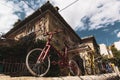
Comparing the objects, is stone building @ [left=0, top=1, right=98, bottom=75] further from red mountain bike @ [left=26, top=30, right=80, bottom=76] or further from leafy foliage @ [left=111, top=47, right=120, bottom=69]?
leafy foliage @ [left=111, top=47, right=120, bottom=69]

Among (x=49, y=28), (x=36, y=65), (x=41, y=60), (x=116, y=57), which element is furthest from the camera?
(x=116, y=57)

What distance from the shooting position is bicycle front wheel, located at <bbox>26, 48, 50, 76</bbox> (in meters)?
4.56

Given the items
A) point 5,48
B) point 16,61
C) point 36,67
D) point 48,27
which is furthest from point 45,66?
point 48,27

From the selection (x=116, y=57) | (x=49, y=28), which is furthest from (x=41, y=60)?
(x=116, y=57)

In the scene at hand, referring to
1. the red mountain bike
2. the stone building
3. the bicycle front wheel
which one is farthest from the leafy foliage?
the bicycle front wheel

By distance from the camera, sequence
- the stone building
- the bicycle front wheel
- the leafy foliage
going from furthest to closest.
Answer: the leafy foliage
the stone building
the bicycle front wheel

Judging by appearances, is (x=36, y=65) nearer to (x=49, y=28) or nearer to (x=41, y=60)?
(x=41, y=60)

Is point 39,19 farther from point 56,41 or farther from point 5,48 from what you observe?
point 5,48

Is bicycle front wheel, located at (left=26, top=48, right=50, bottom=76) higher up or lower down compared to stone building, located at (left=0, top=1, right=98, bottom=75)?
lower down

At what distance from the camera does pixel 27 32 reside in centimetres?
1680

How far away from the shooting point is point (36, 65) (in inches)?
180

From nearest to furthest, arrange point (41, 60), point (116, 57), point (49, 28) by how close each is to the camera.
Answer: point (41, 60) < point (49, 28) < point (116, 57)

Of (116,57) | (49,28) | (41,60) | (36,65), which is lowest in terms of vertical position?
(36,65)

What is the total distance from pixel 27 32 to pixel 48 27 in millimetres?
3514
